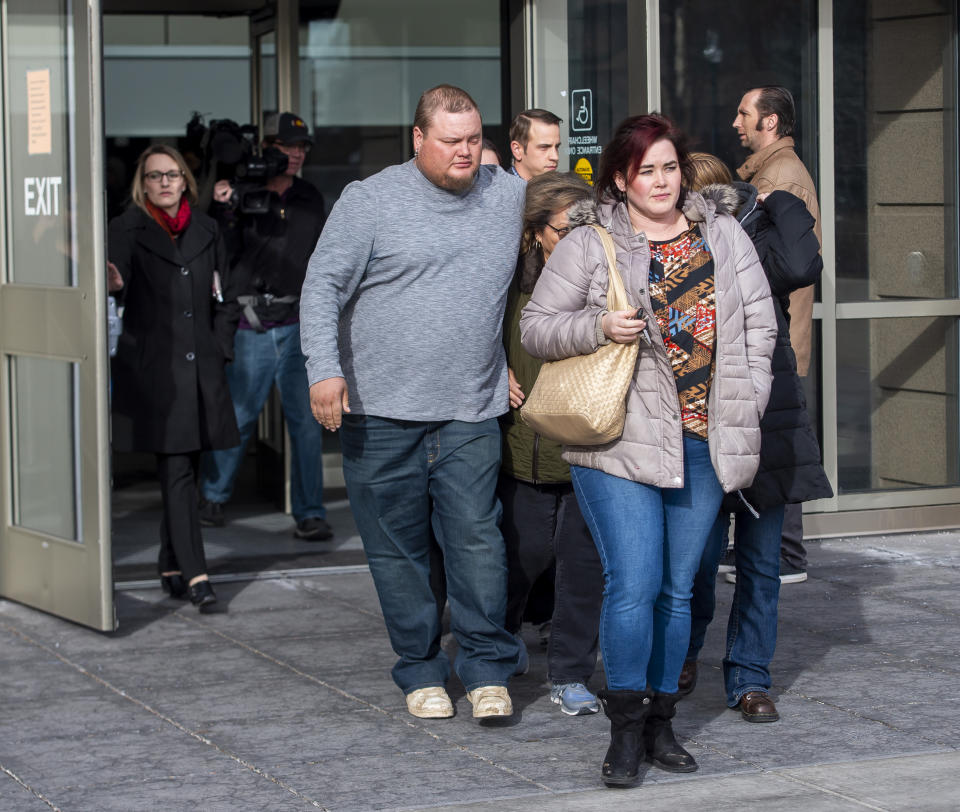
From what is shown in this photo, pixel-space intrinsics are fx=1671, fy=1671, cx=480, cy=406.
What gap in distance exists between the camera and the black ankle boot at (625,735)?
4.26 m

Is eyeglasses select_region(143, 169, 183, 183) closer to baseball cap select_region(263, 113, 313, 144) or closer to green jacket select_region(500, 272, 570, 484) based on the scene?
baseball cap select_region(263, 113, 313, 144)

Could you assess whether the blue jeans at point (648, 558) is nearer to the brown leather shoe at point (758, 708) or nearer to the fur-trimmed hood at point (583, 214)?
the brown leather shoe at point (758, 708)

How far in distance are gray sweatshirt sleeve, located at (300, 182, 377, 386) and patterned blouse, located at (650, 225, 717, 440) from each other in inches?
36.0

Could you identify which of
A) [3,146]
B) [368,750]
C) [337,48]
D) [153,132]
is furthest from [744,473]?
[153,132]

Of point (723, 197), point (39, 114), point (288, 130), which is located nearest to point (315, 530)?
point (288, 130)

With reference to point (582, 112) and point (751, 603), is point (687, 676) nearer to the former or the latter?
point (751, 603)

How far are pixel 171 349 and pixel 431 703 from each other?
2220mm

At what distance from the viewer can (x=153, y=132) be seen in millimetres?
12422

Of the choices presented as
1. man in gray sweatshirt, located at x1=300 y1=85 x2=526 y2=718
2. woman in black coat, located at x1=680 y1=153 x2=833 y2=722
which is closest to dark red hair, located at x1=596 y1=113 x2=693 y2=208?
woman in black coat, located at x1=680 y1=153 x2=833 y2=722

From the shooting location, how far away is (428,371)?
16.0 ft

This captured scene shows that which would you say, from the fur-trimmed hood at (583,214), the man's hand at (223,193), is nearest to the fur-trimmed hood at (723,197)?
the fur-trimmed hood at (583,214)

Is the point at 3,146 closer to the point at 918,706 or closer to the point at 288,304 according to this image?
the point at 288,304

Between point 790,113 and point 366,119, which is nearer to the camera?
point 790,113

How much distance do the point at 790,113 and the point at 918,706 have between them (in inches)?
98.8
